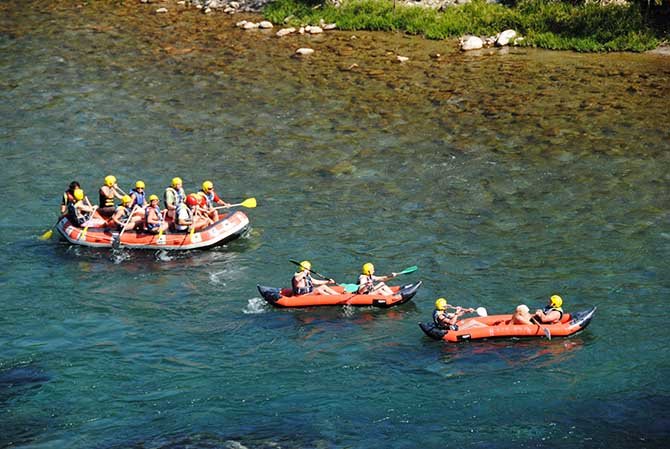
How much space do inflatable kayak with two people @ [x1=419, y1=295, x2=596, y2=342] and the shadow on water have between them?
8.06m

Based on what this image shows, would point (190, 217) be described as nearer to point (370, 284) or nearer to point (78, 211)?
point (78, 211)

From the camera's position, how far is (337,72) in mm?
38375

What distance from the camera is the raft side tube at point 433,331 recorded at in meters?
20.7

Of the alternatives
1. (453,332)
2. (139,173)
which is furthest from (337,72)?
(453,332)

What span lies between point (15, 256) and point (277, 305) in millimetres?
7677

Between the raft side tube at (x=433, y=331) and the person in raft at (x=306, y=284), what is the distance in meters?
2.61

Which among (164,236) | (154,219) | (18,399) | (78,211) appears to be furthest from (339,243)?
(18,399)

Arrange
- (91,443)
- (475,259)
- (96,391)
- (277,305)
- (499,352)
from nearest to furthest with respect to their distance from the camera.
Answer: (91,443) → (96,391) → (499,352) → (277,305) → (475,259)

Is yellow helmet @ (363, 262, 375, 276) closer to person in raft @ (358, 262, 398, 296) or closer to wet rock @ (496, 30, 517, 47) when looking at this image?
person in raft @ (358, 262, 398, 296)

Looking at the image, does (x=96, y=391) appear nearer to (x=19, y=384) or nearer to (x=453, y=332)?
(x=19, y=384)

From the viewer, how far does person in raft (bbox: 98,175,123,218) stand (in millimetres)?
26766

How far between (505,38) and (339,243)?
17.9 m

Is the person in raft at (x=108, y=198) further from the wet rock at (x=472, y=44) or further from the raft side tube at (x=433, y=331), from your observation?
the wet rock at (x=472, y=44)

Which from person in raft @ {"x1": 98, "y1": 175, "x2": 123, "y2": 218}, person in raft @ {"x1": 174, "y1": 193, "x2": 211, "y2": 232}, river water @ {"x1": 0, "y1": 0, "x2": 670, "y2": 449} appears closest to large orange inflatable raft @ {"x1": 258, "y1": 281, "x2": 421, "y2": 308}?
river water @ {"x1": 0, "y1": 0, "x2": 670, "y2": 449}
